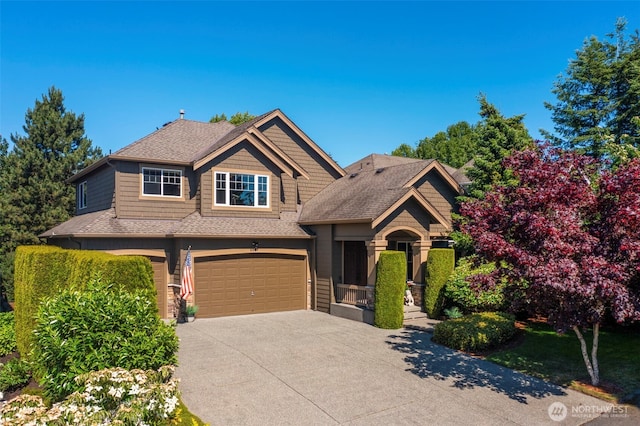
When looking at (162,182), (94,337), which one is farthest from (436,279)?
(94,337)

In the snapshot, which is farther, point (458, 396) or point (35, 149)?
point (35, 149)

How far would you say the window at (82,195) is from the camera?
66.1 ft

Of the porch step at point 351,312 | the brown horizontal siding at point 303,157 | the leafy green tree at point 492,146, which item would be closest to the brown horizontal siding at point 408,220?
the porch step at point 351,312

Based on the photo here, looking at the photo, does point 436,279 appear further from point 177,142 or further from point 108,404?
point 108,404

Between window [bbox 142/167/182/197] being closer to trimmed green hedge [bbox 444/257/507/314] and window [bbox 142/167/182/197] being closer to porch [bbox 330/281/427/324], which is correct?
porch [bbox 330/281/427/324]

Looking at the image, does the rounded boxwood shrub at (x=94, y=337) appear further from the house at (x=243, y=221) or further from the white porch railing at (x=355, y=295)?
the white porch railing at (x=355, y=295)

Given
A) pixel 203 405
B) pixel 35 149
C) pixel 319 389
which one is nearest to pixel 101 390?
pixel 203 405

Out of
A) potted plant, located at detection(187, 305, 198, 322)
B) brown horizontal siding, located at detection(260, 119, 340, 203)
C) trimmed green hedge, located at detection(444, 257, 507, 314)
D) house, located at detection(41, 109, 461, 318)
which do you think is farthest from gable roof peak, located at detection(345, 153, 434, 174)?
potted plant, located at detection(187, 305, 198, 322)

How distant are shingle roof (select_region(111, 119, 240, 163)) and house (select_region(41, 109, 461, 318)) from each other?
5cm

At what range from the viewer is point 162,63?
1927 cm

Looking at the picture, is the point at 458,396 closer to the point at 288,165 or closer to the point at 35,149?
the point at 288,165

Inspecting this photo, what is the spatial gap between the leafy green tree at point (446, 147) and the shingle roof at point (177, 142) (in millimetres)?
35418

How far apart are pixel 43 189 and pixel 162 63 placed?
13026 mm

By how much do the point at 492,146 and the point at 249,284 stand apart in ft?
41.0
